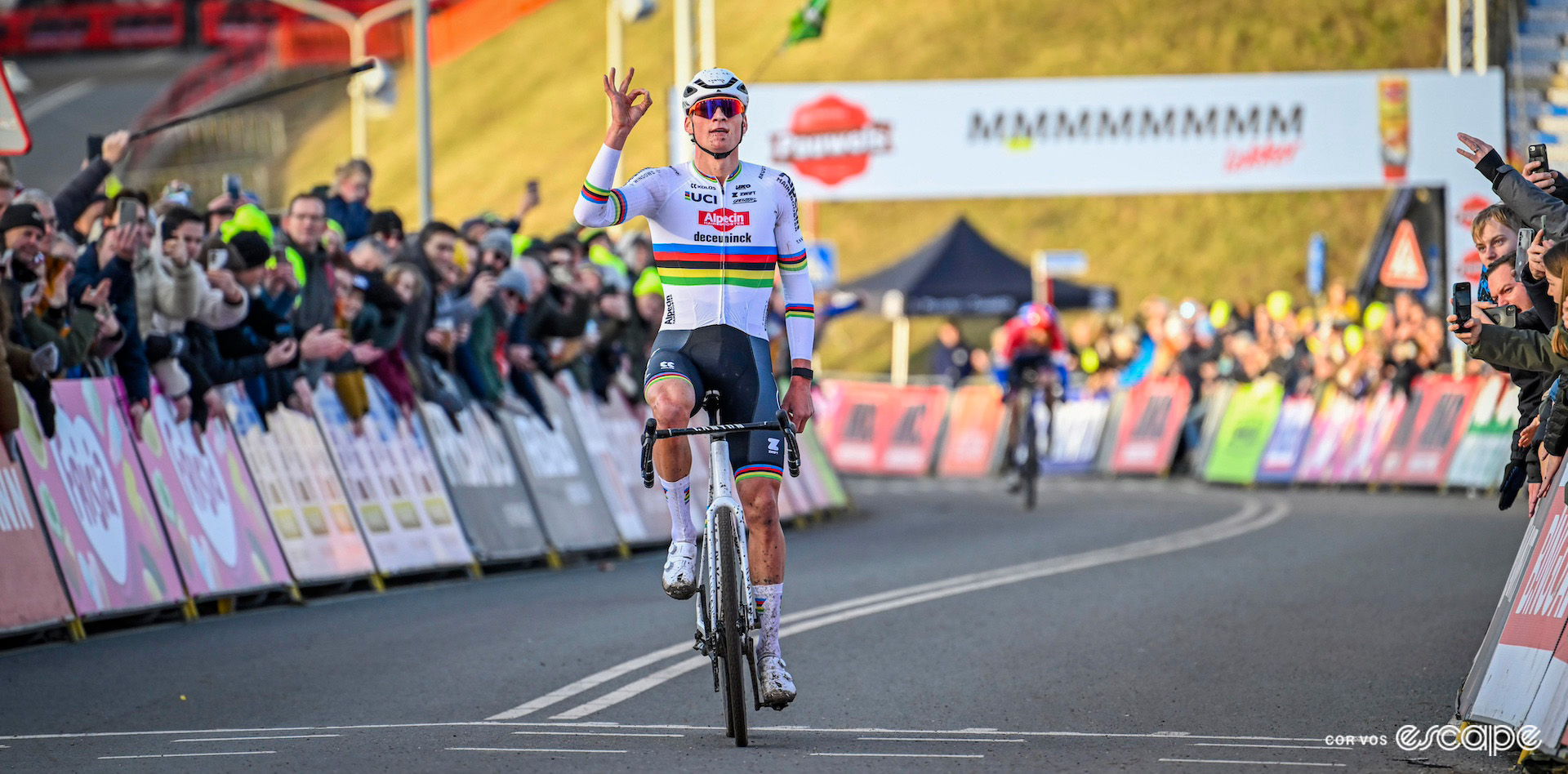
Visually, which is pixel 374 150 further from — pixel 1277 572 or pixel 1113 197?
pixel 1277 572

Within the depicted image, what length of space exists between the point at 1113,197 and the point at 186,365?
55933 mm

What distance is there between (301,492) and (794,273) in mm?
6264

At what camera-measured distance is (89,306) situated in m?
12.1

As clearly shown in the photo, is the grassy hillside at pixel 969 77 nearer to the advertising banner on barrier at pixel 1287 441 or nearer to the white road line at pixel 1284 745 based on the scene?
the advertising banner on barrier at pixel 1287 441

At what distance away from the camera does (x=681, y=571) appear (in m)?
7.93

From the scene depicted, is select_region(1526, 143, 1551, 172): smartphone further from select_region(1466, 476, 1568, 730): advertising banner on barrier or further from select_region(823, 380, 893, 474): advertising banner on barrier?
select_region(823, 380, 893, 474): advertising banner on barrier

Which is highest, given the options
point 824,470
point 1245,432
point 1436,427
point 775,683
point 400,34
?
point 400,34

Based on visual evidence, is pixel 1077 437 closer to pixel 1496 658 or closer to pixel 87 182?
pixel 87 182

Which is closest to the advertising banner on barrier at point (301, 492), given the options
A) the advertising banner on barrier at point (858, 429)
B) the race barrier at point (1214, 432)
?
the race barrier at point (1214, 432)

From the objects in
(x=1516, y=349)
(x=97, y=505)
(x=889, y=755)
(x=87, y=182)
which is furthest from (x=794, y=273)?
(x=87, y=182)

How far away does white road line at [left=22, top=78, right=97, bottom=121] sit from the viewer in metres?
70.1

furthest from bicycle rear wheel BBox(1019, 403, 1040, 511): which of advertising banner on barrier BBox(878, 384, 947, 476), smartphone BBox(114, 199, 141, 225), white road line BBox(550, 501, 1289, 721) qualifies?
smartphone BBox(114, 199, 141, 225)

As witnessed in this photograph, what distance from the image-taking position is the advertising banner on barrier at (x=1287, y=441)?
28172 mm

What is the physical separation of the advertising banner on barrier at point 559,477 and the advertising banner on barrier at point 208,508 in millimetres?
3285
